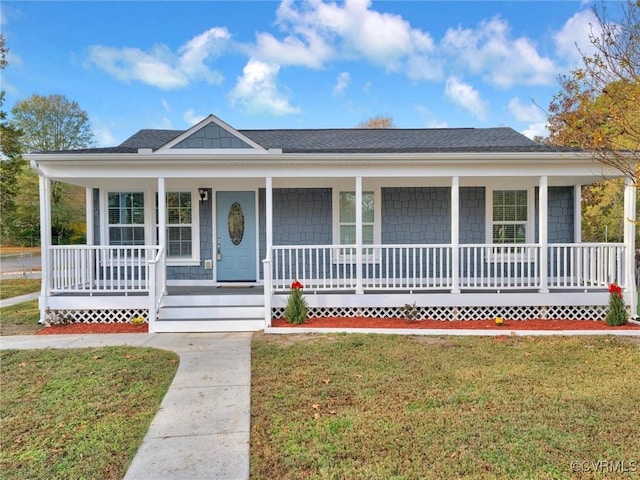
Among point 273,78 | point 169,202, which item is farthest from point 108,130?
point 169,202

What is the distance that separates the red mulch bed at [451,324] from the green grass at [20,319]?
4.63m

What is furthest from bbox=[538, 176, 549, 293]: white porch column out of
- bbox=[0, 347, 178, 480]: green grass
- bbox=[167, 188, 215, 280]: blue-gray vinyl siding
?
bbox=[167, 188, 215, 280]: blue-gray vinyl siding

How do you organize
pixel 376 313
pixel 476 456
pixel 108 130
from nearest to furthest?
pixel 476 456 → pixel 376 313 → pixel 108 130

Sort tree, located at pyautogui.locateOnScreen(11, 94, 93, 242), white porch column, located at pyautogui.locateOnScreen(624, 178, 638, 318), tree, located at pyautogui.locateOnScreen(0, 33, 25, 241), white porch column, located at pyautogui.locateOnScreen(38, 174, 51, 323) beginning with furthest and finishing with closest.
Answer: tree, located at pyautogui.locateOnScreen(11, 94, 93, 242), tree, located at pyautogui.locateOnScreen(0, 33, 25, 241), white porch column, located at pyautogui.locateOnScreen(38, 174, 51, 323), white porch column, located at pyautogui.locateOnScreen(624, 178, 638, 318)

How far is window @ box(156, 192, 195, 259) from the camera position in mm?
9117

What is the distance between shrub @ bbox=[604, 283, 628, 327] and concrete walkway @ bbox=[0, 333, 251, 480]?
645 cm

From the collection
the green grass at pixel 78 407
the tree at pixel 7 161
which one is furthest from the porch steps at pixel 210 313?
the tree at pixel 7 161

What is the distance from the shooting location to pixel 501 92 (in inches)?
688

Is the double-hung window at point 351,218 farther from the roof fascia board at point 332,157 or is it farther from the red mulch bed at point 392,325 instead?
the red mulch bed at point 392,325

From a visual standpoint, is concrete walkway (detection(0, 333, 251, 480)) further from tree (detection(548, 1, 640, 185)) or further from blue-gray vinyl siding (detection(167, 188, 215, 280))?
tree (detection(548, 1, 640, 185))

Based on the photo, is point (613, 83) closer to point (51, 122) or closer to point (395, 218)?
point (395, 218)

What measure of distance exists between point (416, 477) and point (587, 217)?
70.0 ft

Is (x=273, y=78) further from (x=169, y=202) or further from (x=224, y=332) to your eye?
(x=224, y=332)

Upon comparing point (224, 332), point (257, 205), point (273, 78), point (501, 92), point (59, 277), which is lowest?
point (224, 332)
